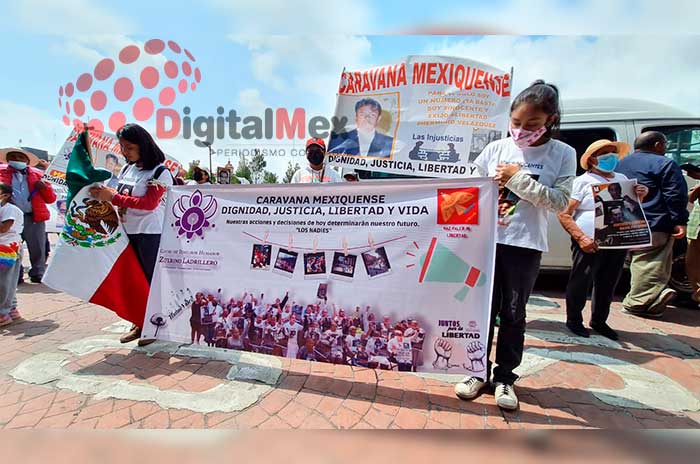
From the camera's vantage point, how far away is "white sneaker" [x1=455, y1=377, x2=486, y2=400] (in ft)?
6.89

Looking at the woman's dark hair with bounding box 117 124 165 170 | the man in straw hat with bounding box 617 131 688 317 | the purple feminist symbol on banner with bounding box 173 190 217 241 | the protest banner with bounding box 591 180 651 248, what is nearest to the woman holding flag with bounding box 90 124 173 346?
the woman's dark hair with bounding box 117 124 165 170

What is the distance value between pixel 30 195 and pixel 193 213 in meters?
4.09

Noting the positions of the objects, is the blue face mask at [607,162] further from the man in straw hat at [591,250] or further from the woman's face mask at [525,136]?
the woman's face mask at [525,136]

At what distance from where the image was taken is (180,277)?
8.03ft

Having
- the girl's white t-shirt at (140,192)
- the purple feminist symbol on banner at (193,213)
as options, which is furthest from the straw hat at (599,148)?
the girl's white t-shirt at (140,192)

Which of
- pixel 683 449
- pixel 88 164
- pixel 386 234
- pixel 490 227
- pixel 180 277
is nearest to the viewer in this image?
pixel 683 449

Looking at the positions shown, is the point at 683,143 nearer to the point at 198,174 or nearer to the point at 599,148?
the point at 599,148

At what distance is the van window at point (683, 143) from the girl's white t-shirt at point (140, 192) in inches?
216

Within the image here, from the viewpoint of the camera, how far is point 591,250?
3.00 metres

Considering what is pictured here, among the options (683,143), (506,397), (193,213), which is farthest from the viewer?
(683,143)

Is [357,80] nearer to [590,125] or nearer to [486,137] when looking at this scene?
[486,137]

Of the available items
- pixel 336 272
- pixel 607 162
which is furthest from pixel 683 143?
pixel 336 272

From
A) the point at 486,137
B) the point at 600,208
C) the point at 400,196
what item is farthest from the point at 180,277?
the point at 600,208

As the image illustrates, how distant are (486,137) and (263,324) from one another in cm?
240
